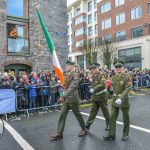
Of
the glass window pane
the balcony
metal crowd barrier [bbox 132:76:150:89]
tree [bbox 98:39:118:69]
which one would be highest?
the glass window pane

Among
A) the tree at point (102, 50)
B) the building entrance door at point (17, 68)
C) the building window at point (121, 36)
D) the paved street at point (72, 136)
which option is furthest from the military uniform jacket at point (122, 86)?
the building window at point (121, 36)

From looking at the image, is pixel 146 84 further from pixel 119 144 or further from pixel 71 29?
pixel 71 29

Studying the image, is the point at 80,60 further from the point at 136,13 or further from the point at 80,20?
the point at 136,13

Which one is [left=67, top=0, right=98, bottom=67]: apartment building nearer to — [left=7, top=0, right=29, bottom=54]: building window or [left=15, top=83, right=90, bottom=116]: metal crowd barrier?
[left=7, top=0, right=29, bottom=54]: building window

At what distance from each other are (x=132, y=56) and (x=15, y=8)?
26849 mm

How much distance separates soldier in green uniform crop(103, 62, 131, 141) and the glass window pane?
15240 millimetres

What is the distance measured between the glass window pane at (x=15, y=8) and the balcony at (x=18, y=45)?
1.88m

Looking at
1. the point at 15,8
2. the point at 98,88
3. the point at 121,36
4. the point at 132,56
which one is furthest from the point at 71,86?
the point at 121,36

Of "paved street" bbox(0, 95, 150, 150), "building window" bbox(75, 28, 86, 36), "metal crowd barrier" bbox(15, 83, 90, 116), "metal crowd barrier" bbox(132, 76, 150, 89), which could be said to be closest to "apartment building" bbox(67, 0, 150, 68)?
"building window" bbox(75, 28, 86, 36)

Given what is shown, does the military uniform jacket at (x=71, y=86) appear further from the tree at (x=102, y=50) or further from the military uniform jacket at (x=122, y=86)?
the tree at (x=102, y=50)

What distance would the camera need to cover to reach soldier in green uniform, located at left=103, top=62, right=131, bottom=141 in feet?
22.8

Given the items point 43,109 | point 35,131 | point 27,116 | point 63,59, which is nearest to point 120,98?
point 35,131

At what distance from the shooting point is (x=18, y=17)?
20875 millimetres

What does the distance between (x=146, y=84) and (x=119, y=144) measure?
1591 cm
